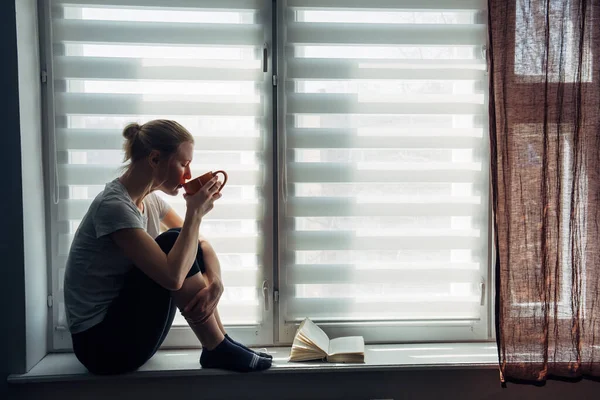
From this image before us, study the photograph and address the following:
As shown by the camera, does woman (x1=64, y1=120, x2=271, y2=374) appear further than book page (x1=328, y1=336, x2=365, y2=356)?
No

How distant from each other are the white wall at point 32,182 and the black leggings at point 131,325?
25 centimetres

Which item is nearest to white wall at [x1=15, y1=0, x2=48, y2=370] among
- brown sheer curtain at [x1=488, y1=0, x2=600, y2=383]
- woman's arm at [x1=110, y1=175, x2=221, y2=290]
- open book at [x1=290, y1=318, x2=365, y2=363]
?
woman's arm at [x1=110, y1=175, x2=221, y2=290]

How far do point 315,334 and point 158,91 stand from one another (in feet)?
3.42

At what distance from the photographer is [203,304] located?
1702 millimetres

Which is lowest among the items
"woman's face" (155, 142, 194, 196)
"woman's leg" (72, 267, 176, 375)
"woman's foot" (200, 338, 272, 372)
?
"woman's foot" (200, 338, 272, 372)

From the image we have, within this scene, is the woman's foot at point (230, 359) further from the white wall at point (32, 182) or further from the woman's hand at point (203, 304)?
the white wall at point (32, 182)

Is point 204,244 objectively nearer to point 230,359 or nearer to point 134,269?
point 134,269

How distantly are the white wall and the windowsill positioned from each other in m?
0.08

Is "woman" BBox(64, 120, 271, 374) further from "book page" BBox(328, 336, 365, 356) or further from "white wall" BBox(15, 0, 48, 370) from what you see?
"book page" BBox(328, 336, 365, 356)

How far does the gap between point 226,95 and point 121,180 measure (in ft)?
1.61

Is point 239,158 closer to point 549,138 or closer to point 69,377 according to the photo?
point 69,377

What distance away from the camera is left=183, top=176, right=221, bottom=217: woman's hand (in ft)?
5.49

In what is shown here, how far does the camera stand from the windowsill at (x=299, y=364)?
1.73 m

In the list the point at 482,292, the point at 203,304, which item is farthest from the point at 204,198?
the point at 482,292
